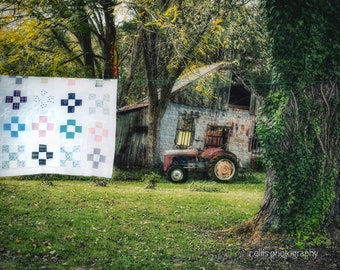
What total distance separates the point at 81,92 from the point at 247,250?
13.3ft

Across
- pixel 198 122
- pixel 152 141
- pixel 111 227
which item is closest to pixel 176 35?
pixel 111 227

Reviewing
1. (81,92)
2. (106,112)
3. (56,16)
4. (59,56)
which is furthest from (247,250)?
(59,56)

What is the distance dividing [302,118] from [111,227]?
4.37 metres

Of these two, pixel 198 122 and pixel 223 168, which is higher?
pixel 198 122

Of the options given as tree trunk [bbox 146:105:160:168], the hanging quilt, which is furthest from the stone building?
the hanging quilt

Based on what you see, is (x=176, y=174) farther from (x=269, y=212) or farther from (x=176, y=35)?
(x=269, y=212)

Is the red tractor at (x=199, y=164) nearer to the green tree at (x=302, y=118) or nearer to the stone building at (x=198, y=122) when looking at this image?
the stone building at (x=198, y=122)

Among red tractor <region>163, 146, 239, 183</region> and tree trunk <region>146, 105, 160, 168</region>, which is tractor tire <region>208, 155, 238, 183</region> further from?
tree trunk <region>146, 105, 160, 168</region>

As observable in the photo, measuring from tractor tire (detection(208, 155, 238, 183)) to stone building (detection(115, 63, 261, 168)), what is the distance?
3.31m

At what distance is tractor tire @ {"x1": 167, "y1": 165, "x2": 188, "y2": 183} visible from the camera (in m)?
15.8

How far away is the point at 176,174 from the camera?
15.9m

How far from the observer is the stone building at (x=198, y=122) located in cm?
1872

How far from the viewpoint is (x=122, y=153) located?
18.6 m

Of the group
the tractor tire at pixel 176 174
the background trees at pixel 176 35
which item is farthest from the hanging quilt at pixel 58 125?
the tractor tire at pixel 176 174
